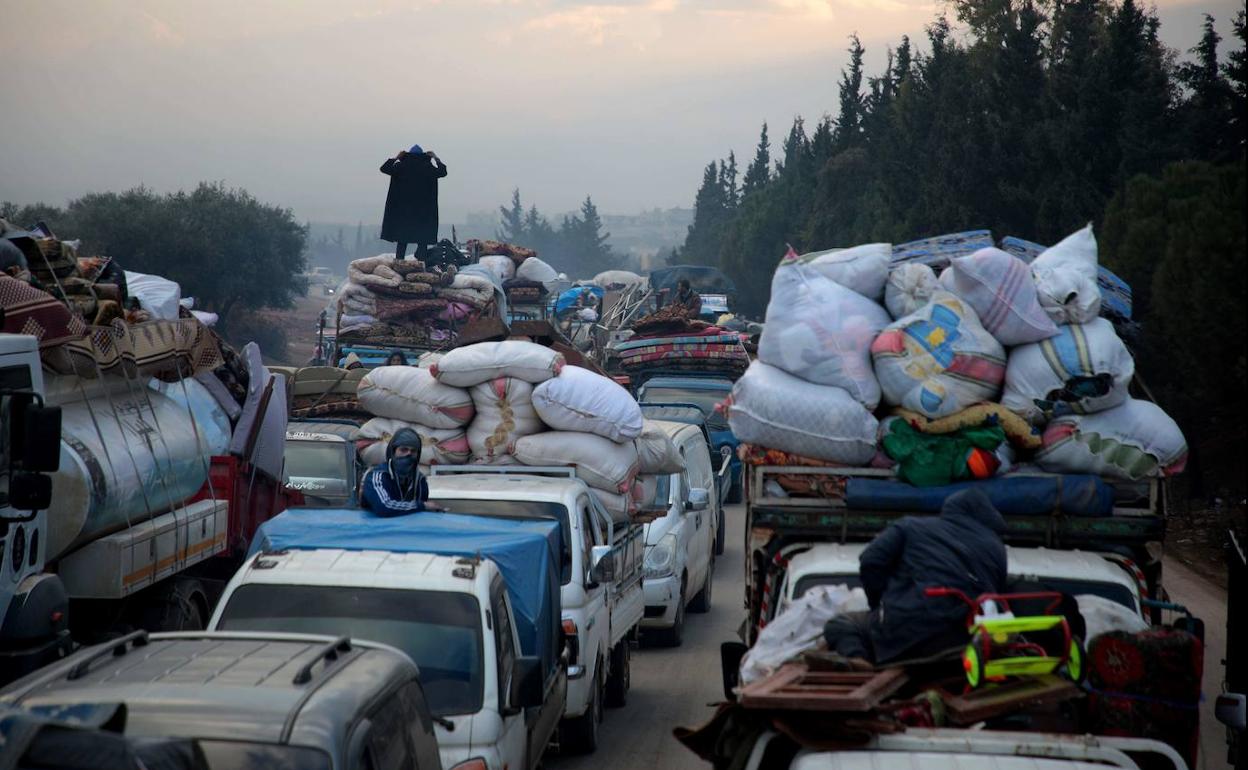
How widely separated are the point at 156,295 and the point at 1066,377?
714 cm

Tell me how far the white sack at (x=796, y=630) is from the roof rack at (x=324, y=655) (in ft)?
5.32

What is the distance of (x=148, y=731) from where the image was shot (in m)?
4.19

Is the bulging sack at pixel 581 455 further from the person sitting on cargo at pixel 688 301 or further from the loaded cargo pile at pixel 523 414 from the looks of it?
the person sitting on cargo at pixel 688 301

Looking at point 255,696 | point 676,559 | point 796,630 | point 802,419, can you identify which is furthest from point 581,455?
point 255,696

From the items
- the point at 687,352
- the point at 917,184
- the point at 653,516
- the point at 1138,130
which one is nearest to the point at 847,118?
the point at 917,184

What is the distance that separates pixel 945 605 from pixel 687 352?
76.6 feet

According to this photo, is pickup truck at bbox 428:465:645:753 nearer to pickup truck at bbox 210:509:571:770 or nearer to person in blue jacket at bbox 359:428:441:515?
person in blue jacket at bbox 359:428:441:515

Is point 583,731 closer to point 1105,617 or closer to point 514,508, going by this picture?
point 514,508

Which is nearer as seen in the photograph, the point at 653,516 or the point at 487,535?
the point at 487,535

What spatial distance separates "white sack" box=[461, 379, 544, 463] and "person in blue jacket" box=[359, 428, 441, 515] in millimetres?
3275

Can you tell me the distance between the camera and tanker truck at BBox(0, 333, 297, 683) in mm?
7266

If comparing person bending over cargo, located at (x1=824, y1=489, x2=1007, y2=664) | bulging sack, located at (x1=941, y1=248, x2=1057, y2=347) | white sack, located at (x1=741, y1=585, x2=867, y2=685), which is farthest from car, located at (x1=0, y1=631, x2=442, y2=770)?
bulging sack, located at (x1=941, y1=248, x2=1057, y2=347)

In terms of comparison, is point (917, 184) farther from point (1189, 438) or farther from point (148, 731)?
point (148, 731)

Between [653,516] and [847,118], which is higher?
[847,118]
